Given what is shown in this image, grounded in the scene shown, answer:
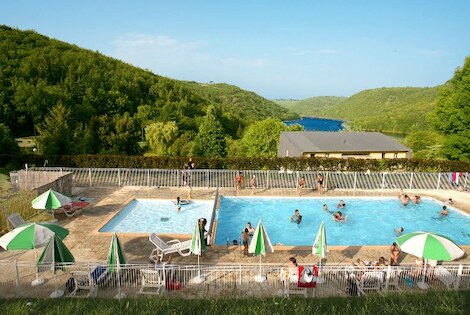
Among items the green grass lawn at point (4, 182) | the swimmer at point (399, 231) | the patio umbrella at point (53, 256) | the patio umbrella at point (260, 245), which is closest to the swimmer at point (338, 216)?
the swimmer at point (399, 231)

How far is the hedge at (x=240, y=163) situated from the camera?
80.4 ft

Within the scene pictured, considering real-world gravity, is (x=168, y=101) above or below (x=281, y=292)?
above

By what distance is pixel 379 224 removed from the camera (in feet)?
62.1

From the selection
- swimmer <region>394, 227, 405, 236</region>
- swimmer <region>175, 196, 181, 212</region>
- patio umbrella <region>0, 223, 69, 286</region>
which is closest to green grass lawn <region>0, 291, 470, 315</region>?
patio umbrella <region>0, 223, 69, 286</region>

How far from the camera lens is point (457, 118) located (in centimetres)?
3244

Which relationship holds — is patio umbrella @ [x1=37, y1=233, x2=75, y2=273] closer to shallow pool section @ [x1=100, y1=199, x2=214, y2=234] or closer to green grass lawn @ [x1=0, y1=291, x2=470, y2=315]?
green grass lawn @ [x1=0, y1=291, x2=470, y2=315]

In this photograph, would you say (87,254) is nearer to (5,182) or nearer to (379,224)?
(5,182)

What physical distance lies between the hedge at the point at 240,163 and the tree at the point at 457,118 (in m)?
8.26

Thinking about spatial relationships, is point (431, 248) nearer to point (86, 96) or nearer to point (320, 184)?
point (320, 184)

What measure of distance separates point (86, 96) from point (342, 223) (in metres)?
66.8

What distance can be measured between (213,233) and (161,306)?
7.66 metres

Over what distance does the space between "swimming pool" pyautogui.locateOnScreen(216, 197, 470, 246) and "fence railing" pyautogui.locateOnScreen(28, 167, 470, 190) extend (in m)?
1.89

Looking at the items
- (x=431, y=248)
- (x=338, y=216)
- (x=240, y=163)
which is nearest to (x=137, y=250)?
(x=431, y=248)

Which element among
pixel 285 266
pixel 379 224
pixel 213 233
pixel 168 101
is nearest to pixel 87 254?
pixel 213 233
